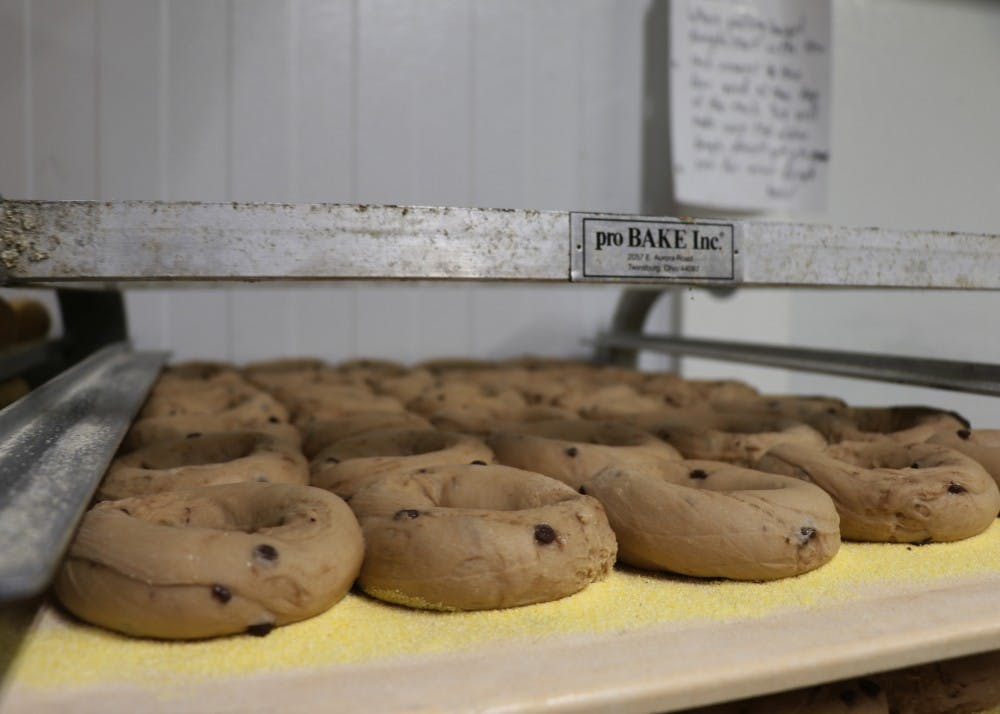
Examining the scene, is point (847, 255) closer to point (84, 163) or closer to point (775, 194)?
point (775, 194)

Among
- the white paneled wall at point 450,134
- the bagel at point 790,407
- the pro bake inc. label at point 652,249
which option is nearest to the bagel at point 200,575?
the pro bake inc. label at point 652,249

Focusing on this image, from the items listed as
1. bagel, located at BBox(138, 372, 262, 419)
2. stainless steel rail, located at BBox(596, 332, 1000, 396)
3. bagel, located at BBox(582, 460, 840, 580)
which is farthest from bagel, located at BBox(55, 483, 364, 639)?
stainless steel rail, located at BBox(596, 332, 1000, 396)

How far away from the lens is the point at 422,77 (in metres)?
2.78

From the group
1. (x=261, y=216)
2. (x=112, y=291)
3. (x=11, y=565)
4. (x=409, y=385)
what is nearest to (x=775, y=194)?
(x=409, y=385)

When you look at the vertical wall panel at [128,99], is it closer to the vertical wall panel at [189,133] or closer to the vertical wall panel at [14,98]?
the vertical wall panel at [189,133]

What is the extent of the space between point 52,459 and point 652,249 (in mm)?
733

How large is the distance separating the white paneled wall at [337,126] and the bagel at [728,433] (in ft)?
4.10

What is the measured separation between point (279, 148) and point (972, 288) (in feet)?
6.89

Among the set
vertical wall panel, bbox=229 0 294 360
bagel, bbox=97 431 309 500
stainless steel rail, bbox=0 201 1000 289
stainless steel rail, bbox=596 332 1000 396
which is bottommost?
bagel, bbox=97 431 309 500

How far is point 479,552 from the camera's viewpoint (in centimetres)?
82

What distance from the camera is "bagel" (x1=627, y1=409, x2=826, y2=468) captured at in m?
1.29

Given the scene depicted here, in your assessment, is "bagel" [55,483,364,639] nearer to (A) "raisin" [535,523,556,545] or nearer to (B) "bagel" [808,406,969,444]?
(A) "raisin" [535,523,556,545]

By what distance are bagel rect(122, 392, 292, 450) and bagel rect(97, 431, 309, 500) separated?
6 cm

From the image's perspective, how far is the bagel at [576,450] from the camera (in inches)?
45.1
